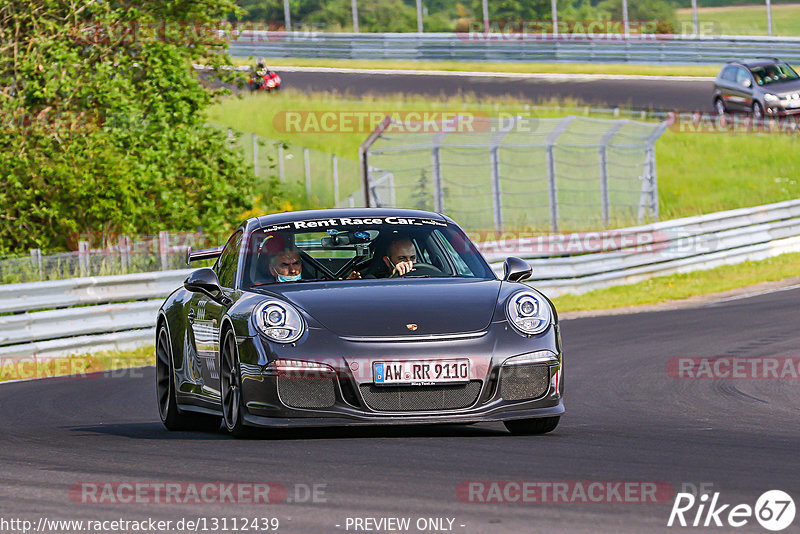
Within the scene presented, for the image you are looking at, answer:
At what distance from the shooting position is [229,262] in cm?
937

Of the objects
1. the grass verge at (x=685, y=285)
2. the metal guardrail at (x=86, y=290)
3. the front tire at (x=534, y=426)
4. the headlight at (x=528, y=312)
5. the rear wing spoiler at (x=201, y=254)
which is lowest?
the grass verge at (x=685, y=285)

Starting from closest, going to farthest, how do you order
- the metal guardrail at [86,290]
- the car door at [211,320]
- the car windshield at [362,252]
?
the car door at [211,320]
the car windshield at [362,252]
the metal guardrail at [86,290]

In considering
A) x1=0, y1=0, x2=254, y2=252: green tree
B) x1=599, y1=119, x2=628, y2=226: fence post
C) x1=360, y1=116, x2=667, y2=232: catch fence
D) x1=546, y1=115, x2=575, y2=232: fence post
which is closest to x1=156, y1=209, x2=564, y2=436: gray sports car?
x1=0, y1=0, x2=254, y2=252: green tree

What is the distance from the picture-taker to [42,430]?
9.43 meters

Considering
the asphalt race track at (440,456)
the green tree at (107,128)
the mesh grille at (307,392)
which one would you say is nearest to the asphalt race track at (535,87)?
the green tree at (107,128)

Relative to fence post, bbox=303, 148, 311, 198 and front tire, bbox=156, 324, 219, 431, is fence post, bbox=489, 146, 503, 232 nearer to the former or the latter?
fence post, bbox=303, 148, 311, 198

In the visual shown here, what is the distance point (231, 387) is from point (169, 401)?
158cm

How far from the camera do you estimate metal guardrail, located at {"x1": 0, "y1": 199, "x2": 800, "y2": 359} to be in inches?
607

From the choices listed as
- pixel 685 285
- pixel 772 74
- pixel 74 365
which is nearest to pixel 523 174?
pixel 772 74

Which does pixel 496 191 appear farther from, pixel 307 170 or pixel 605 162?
pixel 307 170

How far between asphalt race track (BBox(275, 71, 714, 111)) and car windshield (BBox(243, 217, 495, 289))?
31.2 meters

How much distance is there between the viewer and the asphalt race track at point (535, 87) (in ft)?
135

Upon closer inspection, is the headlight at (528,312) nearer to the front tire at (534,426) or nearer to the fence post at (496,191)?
the front tire at (534,426)

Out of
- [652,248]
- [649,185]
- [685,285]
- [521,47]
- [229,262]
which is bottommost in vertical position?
[685,285]
